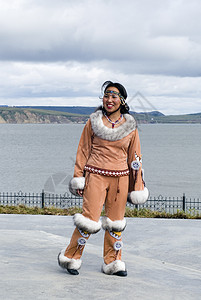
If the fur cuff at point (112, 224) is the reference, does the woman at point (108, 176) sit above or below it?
above

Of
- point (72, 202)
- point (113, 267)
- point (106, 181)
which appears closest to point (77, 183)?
point (106, 181)

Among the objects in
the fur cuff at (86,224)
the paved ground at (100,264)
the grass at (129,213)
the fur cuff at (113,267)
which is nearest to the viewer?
the paved ground at (100,264)

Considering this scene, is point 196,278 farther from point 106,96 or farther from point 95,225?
point 106,96

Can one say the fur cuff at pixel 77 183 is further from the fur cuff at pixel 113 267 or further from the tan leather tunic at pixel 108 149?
the fur cuff at pixel 113 267

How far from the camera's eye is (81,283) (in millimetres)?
5086

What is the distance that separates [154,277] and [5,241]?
9.37 feet

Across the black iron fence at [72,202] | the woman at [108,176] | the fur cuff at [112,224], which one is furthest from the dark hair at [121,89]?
the black iron fence at [72,202]

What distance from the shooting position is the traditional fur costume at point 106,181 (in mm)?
5238

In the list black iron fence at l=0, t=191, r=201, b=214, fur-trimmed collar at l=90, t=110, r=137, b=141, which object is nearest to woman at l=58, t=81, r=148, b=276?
fur-trimmed collar at l=90, t=110, r=137, b=141

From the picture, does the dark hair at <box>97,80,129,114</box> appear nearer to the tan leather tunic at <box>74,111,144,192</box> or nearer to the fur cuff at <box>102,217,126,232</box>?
the tan leather tunic at <box>74,111,144,192</box>

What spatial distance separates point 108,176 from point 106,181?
0.22 feet

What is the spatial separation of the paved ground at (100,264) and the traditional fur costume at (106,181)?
386 mm

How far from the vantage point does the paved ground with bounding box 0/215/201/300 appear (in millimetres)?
4832

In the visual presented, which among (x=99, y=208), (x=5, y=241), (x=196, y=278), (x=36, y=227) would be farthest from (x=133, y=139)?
(x=36, y=227)
